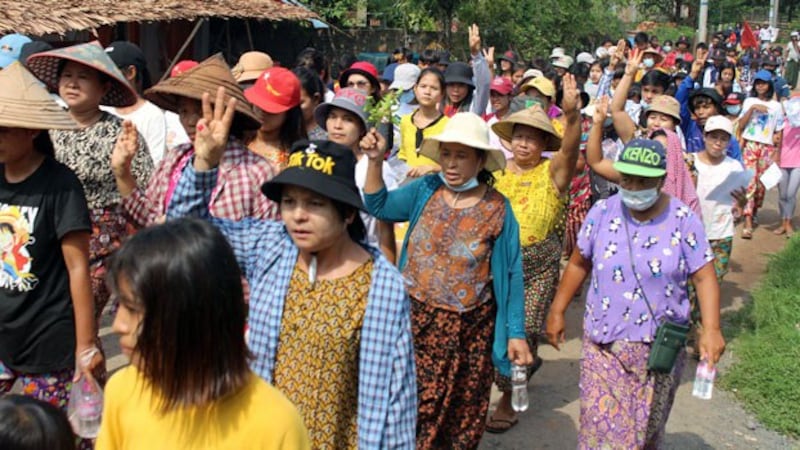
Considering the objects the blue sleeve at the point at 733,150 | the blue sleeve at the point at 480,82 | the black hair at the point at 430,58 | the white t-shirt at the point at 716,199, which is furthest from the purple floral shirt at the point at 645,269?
the black hair at the point at 430,58

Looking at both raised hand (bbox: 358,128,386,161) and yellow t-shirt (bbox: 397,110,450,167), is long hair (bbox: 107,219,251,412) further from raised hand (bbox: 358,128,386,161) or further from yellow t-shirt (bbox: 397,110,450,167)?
yellow t-shirt (bbox: 397,110,450,167)

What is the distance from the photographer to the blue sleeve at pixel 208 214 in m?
3.01

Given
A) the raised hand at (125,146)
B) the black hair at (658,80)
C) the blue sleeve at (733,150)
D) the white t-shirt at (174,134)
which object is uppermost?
the raised hand at (125,146)

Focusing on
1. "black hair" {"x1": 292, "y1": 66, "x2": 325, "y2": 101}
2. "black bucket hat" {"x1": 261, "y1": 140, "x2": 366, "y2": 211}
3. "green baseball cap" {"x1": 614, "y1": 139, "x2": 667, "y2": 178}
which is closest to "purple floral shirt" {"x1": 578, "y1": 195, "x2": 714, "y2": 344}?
"green baseball cap" {"x1": 614, "y1": 139, "x2": 667, "y2": 178}

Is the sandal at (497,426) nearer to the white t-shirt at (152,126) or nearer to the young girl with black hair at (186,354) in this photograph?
the white t-shirt at (152,126)

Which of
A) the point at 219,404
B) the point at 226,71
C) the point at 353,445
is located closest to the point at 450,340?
the point at 353,445

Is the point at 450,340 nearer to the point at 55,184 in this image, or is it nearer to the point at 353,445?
the point at 353,445

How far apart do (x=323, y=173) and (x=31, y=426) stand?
3.74 ft

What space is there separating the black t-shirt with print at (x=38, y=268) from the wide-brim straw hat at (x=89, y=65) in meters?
0.81

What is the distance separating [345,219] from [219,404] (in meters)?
1.00

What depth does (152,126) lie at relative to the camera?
5156mm

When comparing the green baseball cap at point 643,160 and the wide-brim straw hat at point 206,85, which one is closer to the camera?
the wide-brim straw hat at point 206,85

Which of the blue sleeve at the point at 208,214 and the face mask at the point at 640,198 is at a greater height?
the blue sleeve at the point at 208,214

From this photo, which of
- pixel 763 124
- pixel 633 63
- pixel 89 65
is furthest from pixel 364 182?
pixel 763 124
